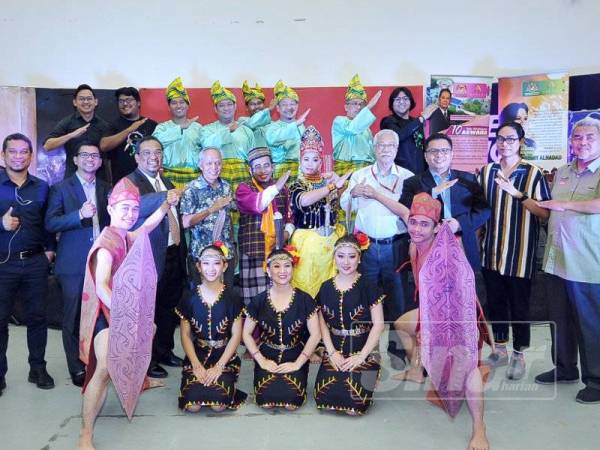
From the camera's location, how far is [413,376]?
357 centimetres

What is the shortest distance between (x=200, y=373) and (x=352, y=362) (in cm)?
84

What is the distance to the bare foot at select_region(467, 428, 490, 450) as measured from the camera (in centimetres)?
274

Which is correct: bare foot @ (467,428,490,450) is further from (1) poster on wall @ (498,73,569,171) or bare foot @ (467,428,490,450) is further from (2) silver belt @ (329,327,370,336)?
(1) poster on wall @ (498,73,569,171)

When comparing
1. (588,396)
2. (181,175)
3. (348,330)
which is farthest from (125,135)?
(588,396)

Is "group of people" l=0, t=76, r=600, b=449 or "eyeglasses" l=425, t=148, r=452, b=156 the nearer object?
"group of people" l=0, t=76, r=600, b=449

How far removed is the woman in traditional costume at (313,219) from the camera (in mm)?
3744

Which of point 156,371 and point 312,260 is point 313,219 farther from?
point 156,371

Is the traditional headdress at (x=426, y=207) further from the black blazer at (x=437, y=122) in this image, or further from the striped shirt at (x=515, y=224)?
the black blazer at (x=437, y=122)

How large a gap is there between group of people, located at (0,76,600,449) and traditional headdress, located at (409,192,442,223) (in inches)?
0.8

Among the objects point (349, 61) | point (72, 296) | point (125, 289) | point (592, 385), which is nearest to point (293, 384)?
point (125, 289)

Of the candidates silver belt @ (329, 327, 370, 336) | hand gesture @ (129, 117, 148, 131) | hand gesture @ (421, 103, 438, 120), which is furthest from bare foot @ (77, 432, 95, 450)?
hand gesture @ (421, 103, 438, 120)

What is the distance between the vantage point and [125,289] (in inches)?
112

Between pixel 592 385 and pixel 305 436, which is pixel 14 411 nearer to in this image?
pixel 305 436

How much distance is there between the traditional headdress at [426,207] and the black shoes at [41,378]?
96.1 inches
